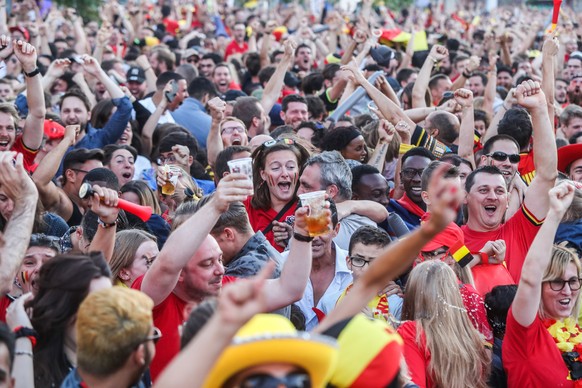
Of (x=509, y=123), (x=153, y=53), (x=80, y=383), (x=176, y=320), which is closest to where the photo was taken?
(x=80, y=383)

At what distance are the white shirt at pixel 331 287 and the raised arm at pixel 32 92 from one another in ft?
8.23

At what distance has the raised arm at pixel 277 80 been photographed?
10.1 metres

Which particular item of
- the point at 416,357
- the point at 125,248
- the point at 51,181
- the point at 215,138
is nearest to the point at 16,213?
the point at 125,248

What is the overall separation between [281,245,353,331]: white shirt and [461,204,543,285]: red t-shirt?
0.94 metres

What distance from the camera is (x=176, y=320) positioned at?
4.43 m

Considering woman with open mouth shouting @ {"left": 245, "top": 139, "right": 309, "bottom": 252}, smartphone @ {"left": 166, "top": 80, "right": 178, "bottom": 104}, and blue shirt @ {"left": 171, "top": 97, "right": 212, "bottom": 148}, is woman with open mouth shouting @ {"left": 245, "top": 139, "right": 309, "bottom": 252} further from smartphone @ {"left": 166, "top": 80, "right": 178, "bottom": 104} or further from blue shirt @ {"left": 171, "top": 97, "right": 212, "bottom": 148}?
blue shirt @ {"left": 171, "top": 97, "right": 212, "bottom": 148}

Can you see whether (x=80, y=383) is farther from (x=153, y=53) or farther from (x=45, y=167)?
(x=153, y=53)

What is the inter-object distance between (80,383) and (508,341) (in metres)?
2.31

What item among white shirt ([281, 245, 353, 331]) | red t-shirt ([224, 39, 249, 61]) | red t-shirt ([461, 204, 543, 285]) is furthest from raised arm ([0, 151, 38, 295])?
red t-shirt ([224, 39, 249, 61])

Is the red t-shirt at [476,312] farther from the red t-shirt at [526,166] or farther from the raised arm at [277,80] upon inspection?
the raised arm at [277,80]

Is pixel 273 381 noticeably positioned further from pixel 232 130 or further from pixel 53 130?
pixel 232 130

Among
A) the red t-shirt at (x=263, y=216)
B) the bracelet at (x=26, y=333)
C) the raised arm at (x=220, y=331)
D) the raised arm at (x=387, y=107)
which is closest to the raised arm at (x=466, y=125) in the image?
the raised arm at (x=387, y=107)

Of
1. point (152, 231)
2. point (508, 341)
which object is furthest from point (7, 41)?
point (508, 341)

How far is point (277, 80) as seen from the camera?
10289 millimetres
